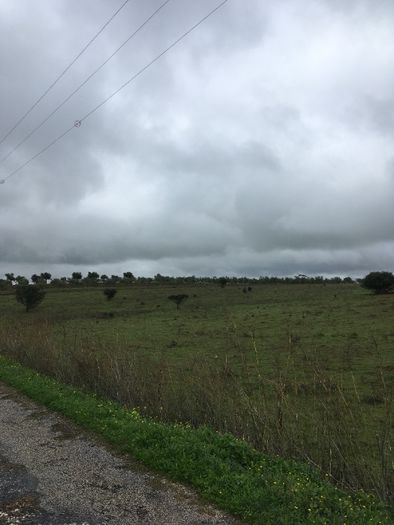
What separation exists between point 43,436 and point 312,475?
5.19 metres

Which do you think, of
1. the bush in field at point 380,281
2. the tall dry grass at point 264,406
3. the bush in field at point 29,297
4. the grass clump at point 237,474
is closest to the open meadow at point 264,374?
the tall dry grass at point 264,406

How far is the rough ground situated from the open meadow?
2.65m

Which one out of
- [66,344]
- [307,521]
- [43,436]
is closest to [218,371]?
[43,436]

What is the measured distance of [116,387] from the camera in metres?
14.1

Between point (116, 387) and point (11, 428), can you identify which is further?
point (116, 387)

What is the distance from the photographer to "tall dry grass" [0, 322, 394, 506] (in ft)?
28.3

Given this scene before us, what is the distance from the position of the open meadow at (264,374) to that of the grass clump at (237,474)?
1.00 meters

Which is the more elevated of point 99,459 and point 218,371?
point 218,371

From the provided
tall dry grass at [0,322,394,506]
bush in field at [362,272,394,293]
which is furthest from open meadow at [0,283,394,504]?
bush in field at [362,272,394,293]

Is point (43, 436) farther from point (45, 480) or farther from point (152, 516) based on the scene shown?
point (152, 516)

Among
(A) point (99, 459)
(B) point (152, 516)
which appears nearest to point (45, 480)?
(A) point (99, 459)

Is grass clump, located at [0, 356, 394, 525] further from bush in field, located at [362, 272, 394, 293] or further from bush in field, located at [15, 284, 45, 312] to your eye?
bush in field, located at [362, 272, 394, 293]

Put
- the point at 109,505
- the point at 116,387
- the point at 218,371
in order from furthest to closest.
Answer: the point at 116,387 → the point at 218,371 → the point at 109,505

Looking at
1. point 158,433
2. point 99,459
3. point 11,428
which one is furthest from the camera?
point 11,428
